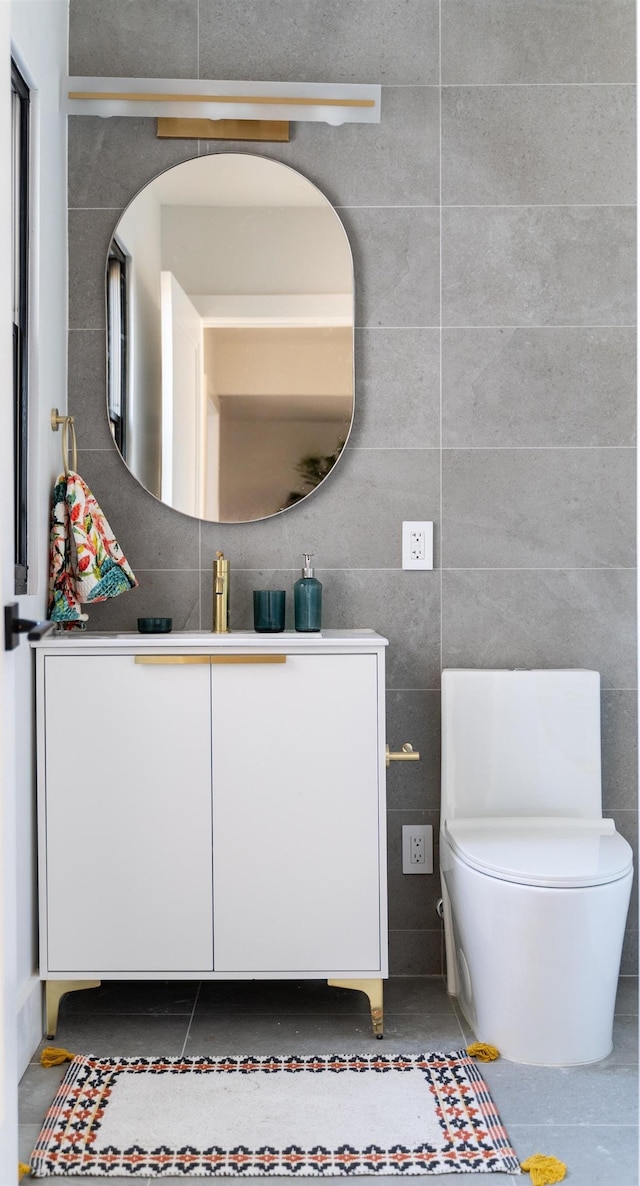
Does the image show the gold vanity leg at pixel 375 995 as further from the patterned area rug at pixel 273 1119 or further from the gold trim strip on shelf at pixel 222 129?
the gold trim strip on shelf at pixel 222 129

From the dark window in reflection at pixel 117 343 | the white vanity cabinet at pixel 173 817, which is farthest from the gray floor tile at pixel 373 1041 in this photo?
the dark window in reflection at pixel 117 343

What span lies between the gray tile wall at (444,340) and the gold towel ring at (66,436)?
0.34 ft

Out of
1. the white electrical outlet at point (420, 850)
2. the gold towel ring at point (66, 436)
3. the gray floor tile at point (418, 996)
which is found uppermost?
the gold towel ring at point (66, 436)

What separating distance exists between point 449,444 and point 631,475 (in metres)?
0.46

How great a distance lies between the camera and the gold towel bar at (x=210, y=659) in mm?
2008

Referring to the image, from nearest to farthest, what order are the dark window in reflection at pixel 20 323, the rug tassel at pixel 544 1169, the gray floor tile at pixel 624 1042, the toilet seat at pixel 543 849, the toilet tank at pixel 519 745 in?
the rug tassel at pixel 544 1169, the toilet seat at pixel 543 849, the gray floor tile at pixel 624 1042, the dark window in reflection at pixel 20 323, the toilet tank at pixel 519 745

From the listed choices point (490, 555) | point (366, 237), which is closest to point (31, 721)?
point (490, 555)

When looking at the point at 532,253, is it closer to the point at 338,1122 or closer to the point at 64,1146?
the point at 338,1122

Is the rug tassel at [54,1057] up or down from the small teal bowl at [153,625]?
down

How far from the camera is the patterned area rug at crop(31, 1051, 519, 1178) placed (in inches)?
63.7

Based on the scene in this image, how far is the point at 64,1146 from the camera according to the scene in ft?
5.45

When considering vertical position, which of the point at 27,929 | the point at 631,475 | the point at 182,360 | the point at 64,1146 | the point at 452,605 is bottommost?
the point at 64,1146

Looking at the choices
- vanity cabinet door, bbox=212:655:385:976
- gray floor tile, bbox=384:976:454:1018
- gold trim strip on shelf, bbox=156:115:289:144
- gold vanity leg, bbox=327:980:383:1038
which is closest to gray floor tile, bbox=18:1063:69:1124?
vanity cabinet door, bbox=212:655:385:976

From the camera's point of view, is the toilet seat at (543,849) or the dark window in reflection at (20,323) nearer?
the toilet seat at (543,849)
